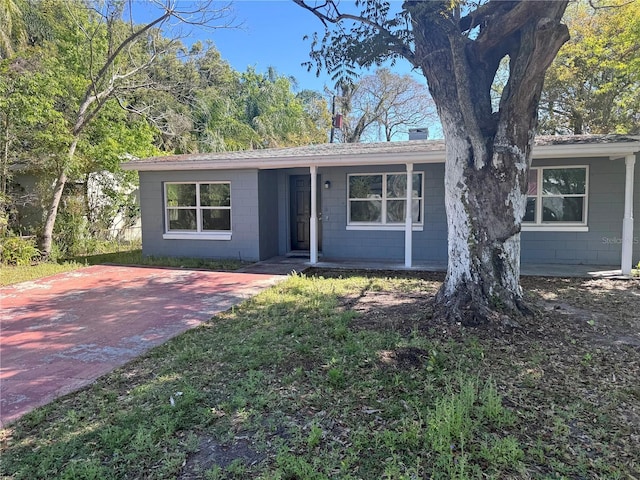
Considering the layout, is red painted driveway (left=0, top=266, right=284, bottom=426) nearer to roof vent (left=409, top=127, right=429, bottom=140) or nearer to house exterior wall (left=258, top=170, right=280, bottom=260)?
house exterior wall (left=258, top=170, right=280, bottom=260)

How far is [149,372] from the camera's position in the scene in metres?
4.04

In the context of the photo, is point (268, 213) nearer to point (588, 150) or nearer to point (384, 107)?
point (588, 150)

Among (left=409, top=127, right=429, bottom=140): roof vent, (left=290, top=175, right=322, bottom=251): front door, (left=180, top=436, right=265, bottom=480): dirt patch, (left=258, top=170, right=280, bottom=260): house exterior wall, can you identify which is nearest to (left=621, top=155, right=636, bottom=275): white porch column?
(left=409, top=127, right=429, bottom=140): roof vent

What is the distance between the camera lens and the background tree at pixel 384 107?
26844mm

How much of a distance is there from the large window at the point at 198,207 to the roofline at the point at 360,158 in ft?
2.13

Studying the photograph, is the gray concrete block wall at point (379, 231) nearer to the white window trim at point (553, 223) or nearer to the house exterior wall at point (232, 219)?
the house exterior wall at point (232, 219)

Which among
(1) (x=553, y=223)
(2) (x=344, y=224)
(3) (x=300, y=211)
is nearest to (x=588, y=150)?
(1) (x=553, y=223)

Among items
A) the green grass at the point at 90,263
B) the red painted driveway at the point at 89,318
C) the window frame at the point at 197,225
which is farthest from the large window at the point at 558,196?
the window frame at the point at 197,225

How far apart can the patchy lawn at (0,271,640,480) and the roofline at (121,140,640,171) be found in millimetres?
4410

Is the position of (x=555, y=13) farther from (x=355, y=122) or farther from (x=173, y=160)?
(x=355, y=122)

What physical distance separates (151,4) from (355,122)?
1928 cm

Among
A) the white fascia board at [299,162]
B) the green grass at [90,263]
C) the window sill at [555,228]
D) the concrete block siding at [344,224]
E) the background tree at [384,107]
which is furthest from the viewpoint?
the background tree at [384,107]

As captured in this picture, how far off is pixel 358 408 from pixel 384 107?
2686cm

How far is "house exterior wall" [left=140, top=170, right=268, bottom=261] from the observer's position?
422 inches
